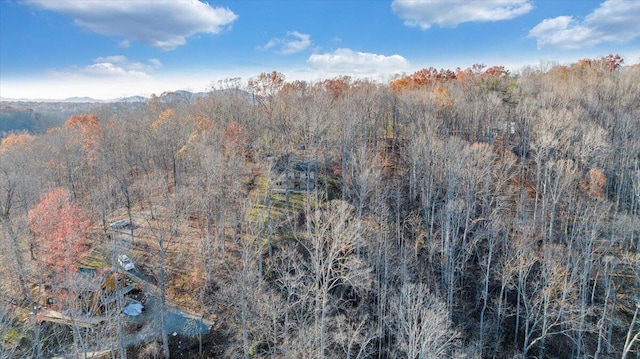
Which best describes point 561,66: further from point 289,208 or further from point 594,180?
point 289,208

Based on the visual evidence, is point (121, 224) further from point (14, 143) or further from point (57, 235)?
point (14, 143)

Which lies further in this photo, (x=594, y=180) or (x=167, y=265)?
(x=594, y=180)

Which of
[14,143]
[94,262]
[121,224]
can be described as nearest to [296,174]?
[121,224]

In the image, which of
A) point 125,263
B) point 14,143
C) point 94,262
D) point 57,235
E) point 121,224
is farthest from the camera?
point 14,143

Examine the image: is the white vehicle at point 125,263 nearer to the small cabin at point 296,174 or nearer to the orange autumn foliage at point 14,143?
the small cabin at point 296,174

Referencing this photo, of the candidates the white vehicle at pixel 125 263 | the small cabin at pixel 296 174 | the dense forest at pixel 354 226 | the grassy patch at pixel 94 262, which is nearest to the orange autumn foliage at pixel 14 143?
the dense forest at pixel 354 226

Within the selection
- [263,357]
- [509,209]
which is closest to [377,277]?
[263,357]
